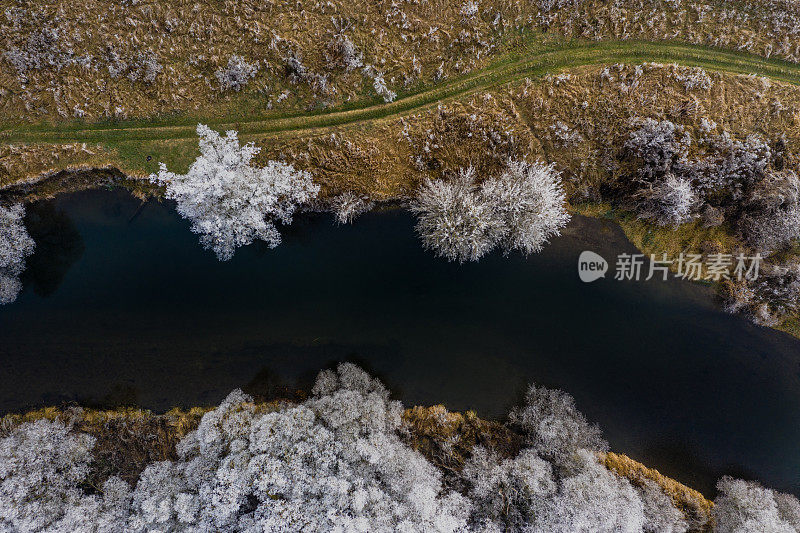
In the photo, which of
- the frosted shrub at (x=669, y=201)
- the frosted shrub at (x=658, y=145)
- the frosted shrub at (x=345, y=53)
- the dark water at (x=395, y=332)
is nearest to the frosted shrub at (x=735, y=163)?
the frosted shrub at (x=669, y=201)

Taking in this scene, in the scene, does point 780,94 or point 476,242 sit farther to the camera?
point 780,94

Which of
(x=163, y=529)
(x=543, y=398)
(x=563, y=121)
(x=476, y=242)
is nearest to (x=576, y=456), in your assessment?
(x=543, y=398)

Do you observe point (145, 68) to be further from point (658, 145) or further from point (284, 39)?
point (658, 145)

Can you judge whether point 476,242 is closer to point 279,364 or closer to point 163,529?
point 279,364

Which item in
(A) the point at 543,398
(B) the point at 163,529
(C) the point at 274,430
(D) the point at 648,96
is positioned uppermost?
(D) the point at 648,96

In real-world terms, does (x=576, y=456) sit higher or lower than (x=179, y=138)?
lower

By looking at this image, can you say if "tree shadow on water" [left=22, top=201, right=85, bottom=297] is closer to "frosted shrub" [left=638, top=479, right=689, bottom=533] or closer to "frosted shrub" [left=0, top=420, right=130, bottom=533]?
"frosted shrub" [left=0, top=420, right=130, bottom=533]

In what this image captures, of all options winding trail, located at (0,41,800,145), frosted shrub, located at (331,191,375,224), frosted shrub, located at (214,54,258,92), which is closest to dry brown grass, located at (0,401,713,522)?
frosted shrub, located at (331,191,375,224)
